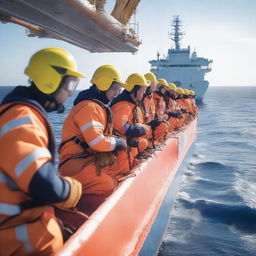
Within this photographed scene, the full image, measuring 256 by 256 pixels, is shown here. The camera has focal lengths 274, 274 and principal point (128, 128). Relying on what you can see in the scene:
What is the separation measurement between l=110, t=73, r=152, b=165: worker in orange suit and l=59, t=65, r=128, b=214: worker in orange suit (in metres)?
0.79

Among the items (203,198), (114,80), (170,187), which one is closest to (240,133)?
(203,198)

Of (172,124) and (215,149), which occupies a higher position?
(172,124)

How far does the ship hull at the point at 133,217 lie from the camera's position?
2160 millimetres

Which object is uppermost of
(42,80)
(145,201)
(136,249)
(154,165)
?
(42,80)

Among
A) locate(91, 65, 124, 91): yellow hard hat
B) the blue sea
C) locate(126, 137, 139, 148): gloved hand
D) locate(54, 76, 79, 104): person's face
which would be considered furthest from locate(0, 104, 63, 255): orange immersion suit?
the blue sea

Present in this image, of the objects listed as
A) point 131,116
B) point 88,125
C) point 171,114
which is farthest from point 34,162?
point 171,114

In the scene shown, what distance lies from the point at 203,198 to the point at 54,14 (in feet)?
26.0

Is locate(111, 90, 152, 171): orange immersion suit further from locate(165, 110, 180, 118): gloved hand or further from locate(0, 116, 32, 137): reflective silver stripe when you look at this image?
locate(165, 110, 180, 118): gloved hand

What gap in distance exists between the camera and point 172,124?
9.04 metres

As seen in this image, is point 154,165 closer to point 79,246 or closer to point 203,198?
point 79,246

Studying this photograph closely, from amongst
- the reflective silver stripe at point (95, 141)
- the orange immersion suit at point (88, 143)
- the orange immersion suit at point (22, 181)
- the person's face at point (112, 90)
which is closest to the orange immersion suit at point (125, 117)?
the person's face at point (112, 90)

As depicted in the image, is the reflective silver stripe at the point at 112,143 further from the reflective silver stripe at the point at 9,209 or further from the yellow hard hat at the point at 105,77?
the reflective silver stripe at the point at 9,209

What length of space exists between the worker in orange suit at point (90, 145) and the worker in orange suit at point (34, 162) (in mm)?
854

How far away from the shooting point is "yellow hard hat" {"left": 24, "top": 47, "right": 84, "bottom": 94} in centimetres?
181
